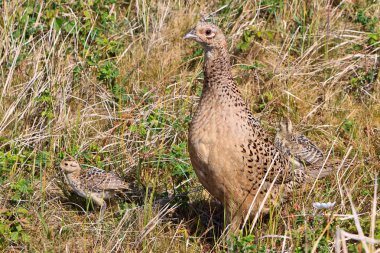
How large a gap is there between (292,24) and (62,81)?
2.26 m

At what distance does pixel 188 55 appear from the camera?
762 centimetres

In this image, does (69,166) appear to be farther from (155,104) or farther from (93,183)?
(155,104)

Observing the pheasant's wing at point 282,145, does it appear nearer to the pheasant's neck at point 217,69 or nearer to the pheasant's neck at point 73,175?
the pheasant's neck at point 217,69

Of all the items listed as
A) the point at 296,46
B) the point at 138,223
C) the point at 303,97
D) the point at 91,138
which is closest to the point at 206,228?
the point at 138,223

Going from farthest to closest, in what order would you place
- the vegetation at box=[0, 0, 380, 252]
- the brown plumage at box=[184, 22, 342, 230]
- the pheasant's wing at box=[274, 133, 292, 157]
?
1. the pheasant's wing at box=[274, 133, 292, 157]
2. the vegetation at box=[0, 0, 380, 252]
3. the brown plumage at box=[184, 22, 342, 230]

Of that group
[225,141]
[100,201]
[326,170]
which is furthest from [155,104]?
[225,141]

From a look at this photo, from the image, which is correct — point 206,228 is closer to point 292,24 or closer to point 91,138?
point 91,138

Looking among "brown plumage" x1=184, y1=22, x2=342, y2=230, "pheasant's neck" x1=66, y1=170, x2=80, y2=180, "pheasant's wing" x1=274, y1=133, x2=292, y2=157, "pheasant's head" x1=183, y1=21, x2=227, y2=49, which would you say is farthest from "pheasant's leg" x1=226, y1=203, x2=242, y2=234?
"pheasant's neck" x1=66, y1=170, x2=80, y2=180

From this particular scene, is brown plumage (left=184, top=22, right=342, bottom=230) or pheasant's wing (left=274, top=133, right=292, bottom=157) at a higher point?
brown plumage (left=184, top=22, right=342, bottom=230)

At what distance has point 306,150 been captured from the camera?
22.3ft

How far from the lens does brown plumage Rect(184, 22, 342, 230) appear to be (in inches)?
207

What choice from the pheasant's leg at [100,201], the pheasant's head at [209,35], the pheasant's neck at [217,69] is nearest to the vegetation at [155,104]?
the pheasant's leg at [100,201]

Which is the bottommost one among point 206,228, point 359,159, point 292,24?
point 206,228

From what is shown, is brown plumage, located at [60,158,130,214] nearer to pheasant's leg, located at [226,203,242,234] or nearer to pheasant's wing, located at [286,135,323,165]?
pheasant's leg, located at [226,203,242,234]
